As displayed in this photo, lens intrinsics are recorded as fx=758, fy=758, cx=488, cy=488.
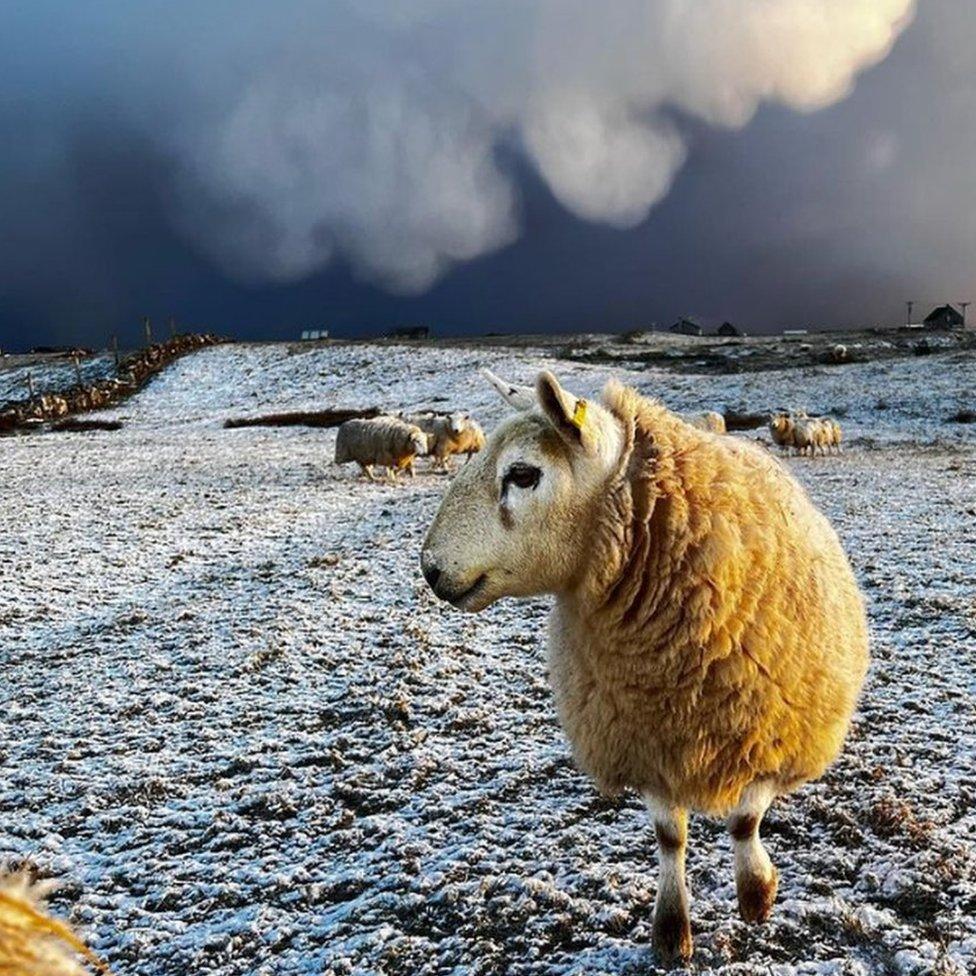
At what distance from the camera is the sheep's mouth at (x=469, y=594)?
3.24 m

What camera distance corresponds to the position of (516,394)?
3453 millimetres

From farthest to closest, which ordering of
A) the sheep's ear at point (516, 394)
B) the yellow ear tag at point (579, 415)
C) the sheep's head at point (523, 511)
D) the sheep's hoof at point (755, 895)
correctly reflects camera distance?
the sheep's hoof at point (755, 895) < the sheep's ear at point (516, 394) < the sheep's head at point (523, 511) < the yellow ear tag at point (579, 415)

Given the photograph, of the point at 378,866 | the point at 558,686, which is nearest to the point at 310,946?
the point at 378,866

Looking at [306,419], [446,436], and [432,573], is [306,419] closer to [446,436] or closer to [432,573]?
[446,436]

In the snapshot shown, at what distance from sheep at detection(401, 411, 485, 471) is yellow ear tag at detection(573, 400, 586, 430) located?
16961 millimetres

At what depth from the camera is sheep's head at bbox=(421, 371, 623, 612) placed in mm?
3186

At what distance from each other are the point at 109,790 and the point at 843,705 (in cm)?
515

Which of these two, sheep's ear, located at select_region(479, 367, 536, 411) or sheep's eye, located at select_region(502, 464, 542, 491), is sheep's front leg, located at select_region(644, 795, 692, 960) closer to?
sheep's eye, located at select_region(502, 464, 542, 491)

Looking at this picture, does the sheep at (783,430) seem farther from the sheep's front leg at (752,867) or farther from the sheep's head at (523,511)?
the sheep's head at (523,511)

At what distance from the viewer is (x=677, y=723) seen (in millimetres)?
3400

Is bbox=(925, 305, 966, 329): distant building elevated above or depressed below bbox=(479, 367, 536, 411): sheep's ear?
above

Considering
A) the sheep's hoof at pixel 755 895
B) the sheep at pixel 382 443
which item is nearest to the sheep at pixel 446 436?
the sheep at pixel 382 443

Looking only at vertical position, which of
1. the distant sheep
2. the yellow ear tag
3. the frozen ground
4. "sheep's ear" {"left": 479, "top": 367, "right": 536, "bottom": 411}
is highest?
"sheep's ear" {"left": 479, "top": 367, "right": 536, "bottom": 411}

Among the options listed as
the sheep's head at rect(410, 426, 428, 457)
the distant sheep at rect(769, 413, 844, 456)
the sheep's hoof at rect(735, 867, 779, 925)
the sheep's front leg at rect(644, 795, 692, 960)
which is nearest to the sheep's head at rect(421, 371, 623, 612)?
the sheep's front leg at rect(644, 795, 692, 960)
